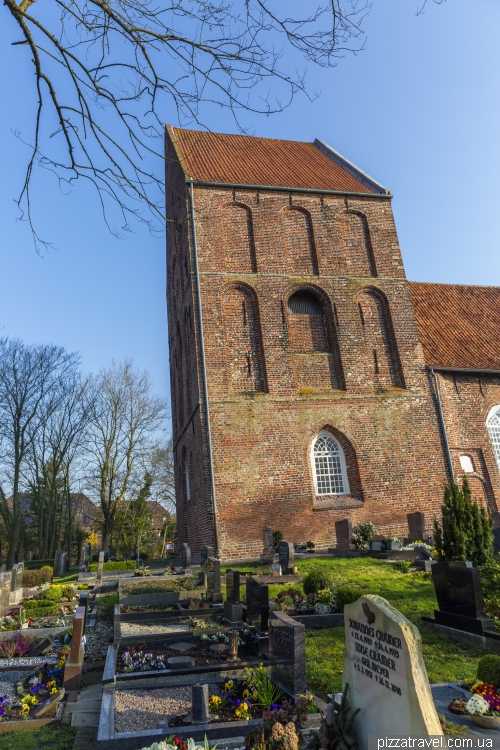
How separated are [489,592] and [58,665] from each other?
6.10 meters

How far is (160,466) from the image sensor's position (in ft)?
106

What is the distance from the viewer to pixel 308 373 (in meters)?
16.7

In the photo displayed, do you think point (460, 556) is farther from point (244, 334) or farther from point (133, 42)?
point (133, 42)

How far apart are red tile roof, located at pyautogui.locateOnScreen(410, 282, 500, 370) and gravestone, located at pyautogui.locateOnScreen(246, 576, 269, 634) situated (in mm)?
12257

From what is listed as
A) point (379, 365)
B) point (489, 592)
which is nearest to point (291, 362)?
point (379, 365)

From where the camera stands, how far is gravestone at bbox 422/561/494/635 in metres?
7.10

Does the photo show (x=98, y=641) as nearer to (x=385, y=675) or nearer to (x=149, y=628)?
(x=149, y=628)

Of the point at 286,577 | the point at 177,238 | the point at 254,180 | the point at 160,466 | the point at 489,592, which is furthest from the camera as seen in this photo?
the point at 160,466

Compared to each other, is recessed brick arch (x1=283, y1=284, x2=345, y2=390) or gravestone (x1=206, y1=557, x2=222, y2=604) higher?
recessed brick arch (x1=283, y1=284, x2=345, y2=390)

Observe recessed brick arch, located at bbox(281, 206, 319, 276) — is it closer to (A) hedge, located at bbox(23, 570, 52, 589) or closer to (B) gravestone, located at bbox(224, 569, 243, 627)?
(B) gravestone, located at bbox(224, 569, 243, 627)

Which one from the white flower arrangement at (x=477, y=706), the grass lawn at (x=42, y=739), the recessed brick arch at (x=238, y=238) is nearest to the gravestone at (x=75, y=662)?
the grass lawn at (x=42, y=739)

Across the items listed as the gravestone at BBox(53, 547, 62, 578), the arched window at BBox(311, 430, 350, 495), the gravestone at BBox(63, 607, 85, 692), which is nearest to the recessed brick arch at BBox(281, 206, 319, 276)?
the arched window at BBox(311, 430, 350, 495)

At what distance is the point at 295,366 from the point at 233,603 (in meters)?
9.12

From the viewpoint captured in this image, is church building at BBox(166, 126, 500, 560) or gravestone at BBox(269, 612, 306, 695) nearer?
gravestone at BBox(269, 612, 306, 695)
